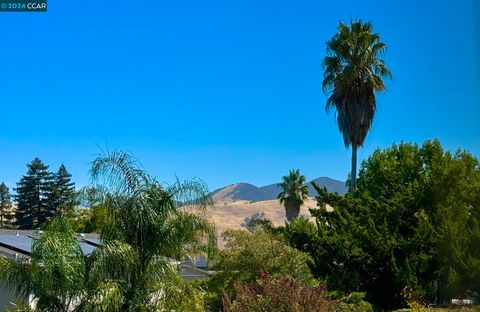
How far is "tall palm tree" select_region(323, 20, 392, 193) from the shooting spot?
87.5 feet

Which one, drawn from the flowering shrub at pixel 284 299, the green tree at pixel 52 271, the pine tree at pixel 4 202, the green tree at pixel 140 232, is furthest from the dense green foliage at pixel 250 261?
the pine tree at pixel 4 202

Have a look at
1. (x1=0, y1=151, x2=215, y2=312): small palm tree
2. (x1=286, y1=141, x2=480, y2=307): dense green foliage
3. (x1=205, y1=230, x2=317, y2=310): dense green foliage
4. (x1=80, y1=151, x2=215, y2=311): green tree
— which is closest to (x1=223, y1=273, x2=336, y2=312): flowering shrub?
(x1=0, y1=151, x2=215, y2=312): small palm tree

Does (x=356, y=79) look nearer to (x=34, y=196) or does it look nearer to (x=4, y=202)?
(x=34, y=196)

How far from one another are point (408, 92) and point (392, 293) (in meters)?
11.4

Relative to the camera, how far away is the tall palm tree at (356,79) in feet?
87.5

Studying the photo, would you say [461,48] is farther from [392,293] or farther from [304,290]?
[392,293]

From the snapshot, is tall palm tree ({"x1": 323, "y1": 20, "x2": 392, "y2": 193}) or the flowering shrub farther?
tall palm tree ({"x1": 323, "y1": 20, "x2": 392, "y2": 193})

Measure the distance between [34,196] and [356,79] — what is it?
138 ft

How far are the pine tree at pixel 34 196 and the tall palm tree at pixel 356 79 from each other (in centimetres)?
3936

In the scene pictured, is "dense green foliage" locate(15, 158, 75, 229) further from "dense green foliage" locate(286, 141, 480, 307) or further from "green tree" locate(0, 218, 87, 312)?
"green tree" locate(0, 218, 87, 312)

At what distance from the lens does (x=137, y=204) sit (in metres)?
11.3

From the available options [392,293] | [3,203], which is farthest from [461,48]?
[3,203]

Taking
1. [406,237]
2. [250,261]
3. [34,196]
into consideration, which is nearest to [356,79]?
[406,237]

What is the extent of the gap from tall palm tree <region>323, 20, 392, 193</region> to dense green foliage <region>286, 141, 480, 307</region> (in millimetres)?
2759
